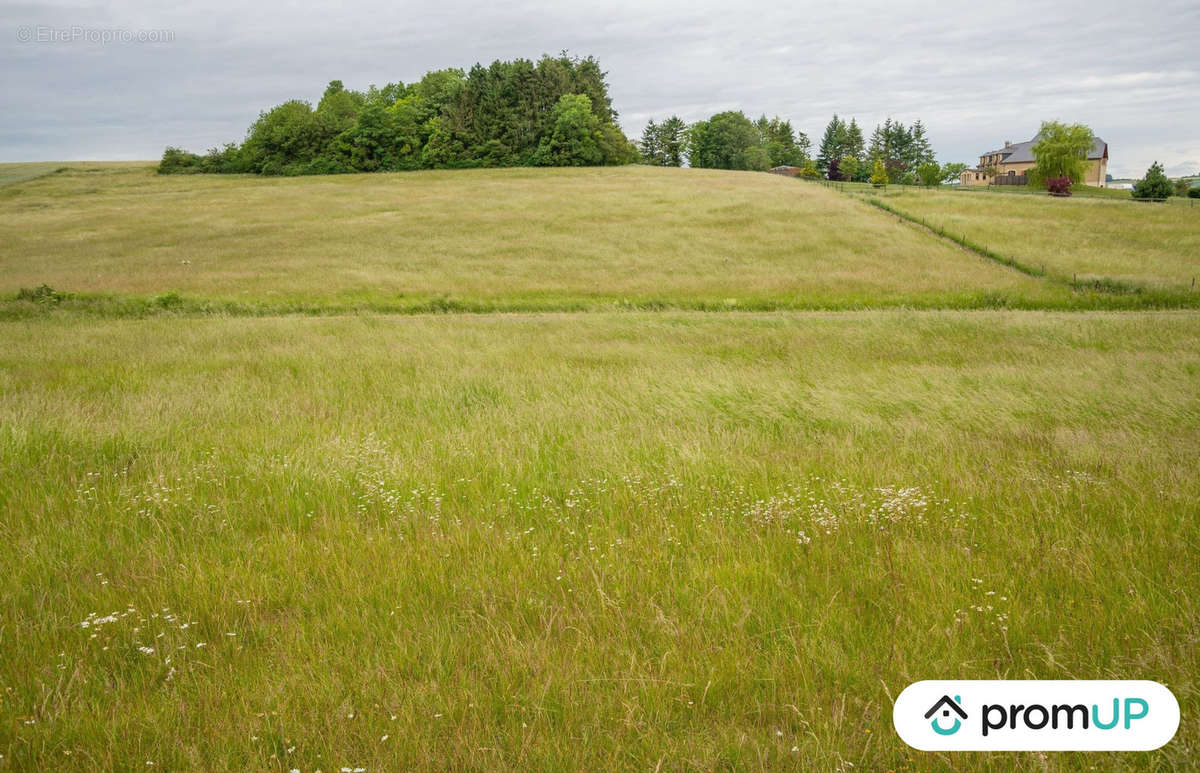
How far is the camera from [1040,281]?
1054 inches

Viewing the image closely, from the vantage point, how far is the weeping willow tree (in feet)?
279

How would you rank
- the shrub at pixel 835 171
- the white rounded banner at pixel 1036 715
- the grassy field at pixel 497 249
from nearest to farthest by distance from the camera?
the white rounded banner at pixel 1036 715 < the grassy field at pixel 497 249 < the shrub at pixel 835 171

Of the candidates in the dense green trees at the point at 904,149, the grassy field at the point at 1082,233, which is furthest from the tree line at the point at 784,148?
the grassy field at the point at 1082,233

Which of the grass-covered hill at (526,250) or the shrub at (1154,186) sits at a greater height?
the shrub at (1154,186)

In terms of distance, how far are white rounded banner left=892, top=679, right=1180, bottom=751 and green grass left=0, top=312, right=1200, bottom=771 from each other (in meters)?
0.09

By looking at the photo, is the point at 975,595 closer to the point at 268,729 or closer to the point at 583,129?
the point at 268,729

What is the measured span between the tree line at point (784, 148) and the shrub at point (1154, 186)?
43763 millimetres

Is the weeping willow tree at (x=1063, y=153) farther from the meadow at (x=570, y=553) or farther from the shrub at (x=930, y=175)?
the meadow at (x=570, y=553)

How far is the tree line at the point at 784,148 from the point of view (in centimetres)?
12644

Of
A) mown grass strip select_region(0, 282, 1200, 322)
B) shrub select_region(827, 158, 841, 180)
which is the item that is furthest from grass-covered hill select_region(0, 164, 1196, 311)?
shrub select_region(827, 158, 841, 180)

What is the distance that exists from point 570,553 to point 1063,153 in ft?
348

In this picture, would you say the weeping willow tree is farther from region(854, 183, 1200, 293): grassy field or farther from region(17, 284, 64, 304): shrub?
region(17, 284, 64, 304): shrub

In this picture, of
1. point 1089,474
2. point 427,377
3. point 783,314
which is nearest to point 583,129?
point 783,314

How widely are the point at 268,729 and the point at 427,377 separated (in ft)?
29.4
